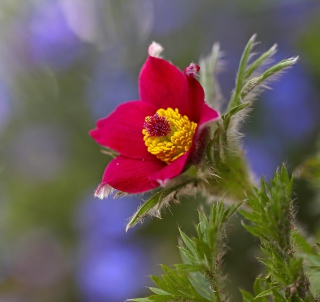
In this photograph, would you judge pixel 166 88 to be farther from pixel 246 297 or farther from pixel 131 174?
pixel 246 297

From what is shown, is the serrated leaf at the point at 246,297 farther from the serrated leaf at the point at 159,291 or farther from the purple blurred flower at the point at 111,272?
the purple blurred flower at the point at 111,272

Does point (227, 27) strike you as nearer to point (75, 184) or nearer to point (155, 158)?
point (75, 184)

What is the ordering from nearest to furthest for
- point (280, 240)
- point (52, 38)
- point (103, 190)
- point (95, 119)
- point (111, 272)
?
1. point (280, 240)
2. point (103, 190)
3. point (111, 272)
4. point (95, 119)
5. point (52, 38)

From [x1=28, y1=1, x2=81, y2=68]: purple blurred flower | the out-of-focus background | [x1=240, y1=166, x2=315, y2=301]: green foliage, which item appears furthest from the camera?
[x1=28, y1=1, x2=81, y2=68]: purple blurred flower

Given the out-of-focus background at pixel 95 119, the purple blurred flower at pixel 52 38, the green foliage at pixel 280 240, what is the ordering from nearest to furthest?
the green foliage at pixel 280 240
the out-of-focus background at pixel 95 119
the purple blurred flower at pixel 52 38

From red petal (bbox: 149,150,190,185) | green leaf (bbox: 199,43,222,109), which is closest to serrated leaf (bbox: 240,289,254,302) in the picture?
red petal (bbox: 149,150,190,185)

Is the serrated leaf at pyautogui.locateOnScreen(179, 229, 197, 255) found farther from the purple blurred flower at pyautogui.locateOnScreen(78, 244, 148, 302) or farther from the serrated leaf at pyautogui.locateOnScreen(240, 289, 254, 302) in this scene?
the purple blurred flower at pyautogui.locateOnScreen(78, 244, 148, 302)

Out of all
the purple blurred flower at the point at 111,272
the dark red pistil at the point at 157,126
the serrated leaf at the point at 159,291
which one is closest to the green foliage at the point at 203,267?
the serrated leaf at the point at 159,291

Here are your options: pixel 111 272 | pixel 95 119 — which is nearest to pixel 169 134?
pixel 111 272
